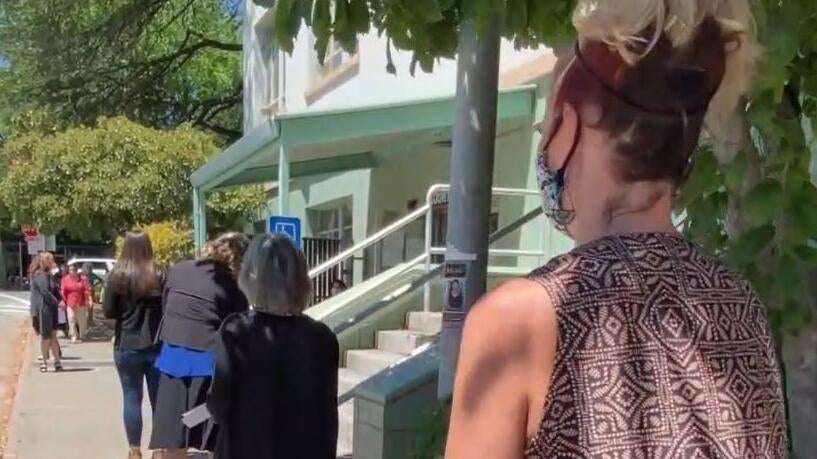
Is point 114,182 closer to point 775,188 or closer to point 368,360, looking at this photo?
point 368,360

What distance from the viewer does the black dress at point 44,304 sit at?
15430mm

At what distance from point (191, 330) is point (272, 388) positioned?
202cm

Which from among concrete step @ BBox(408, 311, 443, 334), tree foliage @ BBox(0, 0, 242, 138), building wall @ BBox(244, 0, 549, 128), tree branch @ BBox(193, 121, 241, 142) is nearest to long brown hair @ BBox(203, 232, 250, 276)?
building wall @ BBox(244, 0, 549, 128)

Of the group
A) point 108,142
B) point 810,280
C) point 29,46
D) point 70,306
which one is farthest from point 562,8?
point 29,46

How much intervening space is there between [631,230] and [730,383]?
233 millimetres

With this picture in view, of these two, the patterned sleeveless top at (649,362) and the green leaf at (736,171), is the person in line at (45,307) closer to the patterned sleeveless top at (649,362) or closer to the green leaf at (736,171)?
the green leaf at (736,171)

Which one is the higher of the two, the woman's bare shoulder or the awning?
the awning

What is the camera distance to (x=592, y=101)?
1.38m

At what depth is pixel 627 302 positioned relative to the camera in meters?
1.34

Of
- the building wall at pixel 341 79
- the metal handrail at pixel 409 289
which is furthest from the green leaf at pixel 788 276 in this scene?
the metal handrail at pixel 409 289

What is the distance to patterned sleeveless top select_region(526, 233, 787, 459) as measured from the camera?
1.30 metres

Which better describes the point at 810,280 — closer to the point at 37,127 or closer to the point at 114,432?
the point at 114,432

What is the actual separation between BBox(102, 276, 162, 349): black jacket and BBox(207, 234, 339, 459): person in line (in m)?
3.04

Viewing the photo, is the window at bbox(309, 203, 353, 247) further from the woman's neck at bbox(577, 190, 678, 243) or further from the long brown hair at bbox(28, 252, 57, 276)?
the woman's neck at bbox(577, 190, 678, 243)
